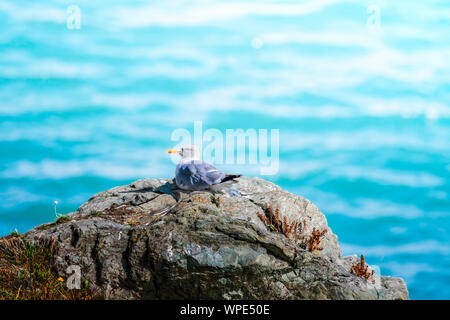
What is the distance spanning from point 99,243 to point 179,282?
1677 mm

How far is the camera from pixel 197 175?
1236cm

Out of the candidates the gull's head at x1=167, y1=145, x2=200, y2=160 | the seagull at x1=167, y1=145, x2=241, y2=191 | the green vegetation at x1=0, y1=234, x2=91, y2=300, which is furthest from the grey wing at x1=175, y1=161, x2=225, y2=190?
the green vegetation at x1=0, y1=234, x2=91, y2=300

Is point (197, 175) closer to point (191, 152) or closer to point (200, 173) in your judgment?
point (200, 173)

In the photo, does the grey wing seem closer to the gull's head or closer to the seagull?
the seagull

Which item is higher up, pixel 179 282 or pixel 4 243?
pixel 4 243

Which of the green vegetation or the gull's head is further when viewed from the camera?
the gull's head

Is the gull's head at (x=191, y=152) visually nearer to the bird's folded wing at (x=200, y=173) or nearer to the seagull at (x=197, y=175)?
the seagull at (x=197, y=175)

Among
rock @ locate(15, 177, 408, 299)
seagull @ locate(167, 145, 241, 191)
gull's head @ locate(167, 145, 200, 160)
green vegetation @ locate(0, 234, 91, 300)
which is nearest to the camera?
rock @ locate(15, 177, 408, 299)

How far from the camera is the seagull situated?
12.1 meters

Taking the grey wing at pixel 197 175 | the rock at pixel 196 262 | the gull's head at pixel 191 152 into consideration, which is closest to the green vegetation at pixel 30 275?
the rock at pixel 196 262
